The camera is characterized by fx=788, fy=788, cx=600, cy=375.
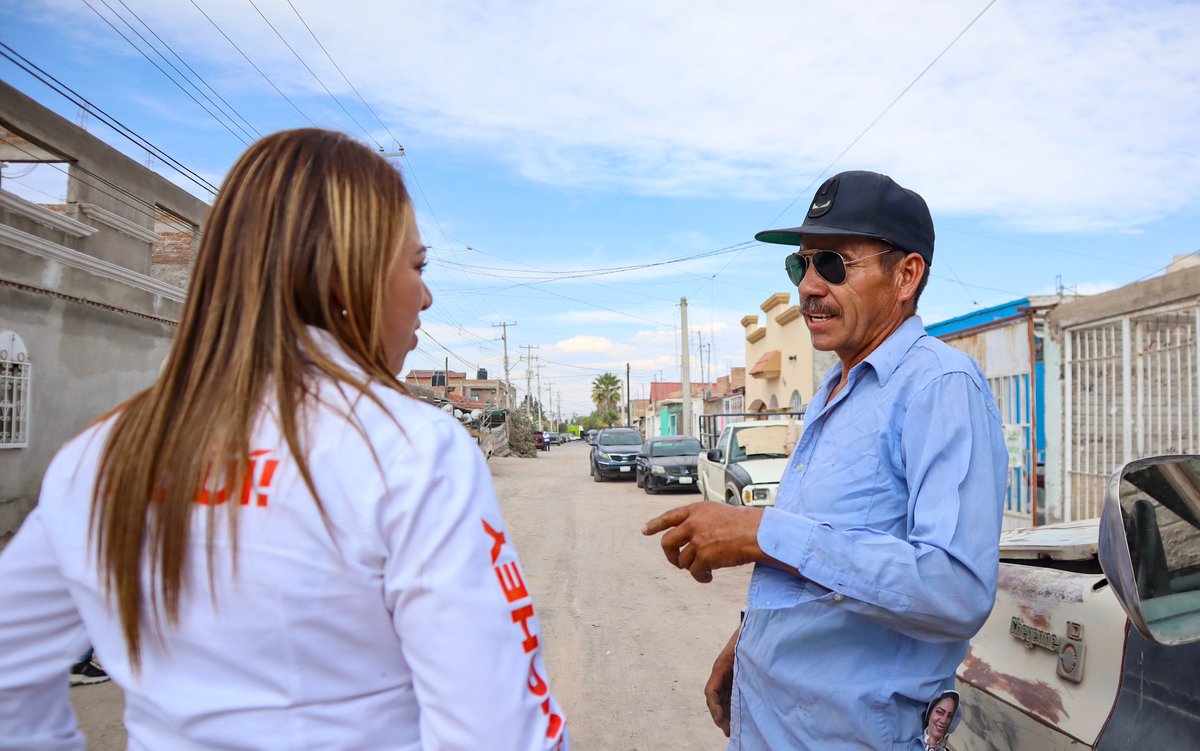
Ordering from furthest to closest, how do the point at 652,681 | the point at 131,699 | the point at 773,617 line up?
the point at 652,681
the point at 773,617
the point at 131,699

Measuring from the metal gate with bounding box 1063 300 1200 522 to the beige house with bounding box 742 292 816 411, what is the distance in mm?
10468

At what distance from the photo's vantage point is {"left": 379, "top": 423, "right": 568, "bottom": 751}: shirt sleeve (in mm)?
899

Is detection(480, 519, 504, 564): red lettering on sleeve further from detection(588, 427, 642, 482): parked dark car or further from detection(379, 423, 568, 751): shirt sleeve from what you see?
detection(588, 427, 642, 482): parked dark car

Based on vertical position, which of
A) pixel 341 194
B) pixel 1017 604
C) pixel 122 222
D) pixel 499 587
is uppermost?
pixel 122 222

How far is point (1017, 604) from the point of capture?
2.53m

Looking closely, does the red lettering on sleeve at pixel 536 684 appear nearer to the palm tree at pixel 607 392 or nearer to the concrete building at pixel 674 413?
the concrete building at pixel 674 413

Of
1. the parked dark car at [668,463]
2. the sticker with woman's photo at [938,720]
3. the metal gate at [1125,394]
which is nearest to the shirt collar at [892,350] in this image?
the sticker with woman's photo at [938,720]

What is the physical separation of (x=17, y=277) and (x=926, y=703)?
12387 mm

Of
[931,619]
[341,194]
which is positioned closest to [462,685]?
[341,194]

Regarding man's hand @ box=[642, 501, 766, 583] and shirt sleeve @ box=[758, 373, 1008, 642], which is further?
man's hand @ box=[642, 501, 766, 583]

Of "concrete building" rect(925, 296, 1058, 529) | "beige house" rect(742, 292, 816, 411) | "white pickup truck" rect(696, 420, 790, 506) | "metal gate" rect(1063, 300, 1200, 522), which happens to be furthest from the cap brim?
"beige house" rect(742, 292, 816, 411)

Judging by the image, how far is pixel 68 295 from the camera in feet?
37.7

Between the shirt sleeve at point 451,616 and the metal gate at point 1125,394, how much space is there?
28.3ft

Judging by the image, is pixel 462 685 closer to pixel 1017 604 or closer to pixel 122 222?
pixel 1017 604
